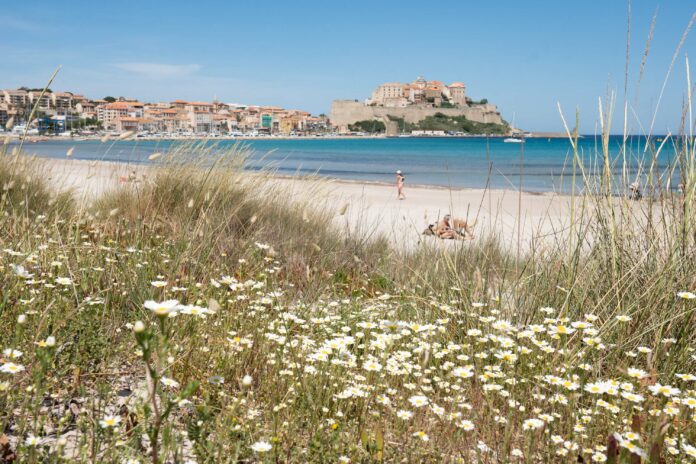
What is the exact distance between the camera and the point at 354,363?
2.53 metres

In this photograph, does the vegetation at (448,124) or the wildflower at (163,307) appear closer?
the wildflower at (163,307)

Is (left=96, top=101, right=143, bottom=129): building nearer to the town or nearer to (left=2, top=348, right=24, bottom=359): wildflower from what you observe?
the town

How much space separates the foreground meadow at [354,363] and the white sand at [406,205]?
664mm

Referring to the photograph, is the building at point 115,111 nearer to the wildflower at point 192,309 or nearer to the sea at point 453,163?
the sea at point 453,163

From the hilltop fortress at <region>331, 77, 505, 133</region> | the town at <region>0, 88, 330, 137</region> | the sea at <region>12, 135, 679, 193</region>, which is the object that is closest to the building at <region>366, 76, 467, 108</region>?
the hilltop fortress at <region>331, 77, 505, 133</region>

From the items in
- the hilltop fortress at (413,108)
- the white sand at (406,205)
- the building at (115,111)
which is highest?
the hilltop fortress at (413,108)

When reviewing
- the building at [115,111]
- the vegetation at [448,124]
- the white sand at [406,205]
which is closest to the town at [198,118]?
the building at [115,111]

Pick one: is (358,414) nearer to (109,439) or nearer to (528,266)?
(109,439)

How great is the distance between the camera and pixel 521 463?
212 cm

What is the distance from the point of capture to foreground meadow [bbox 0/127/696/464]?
76.9 inches

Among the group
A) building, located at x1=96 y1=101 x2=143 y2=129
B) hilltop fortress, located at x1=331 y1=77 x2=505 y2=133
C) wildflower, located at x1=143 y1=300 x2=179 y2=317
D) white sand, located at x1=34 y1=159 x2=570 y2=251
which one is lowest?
white sand, located at x1=34 y1=159 x2=570 y2=251

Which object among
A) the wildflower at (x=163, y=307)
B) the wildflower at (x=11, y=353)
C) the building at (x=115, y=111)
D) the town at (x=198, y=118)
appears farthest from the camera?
the town at (x=198, y=118)

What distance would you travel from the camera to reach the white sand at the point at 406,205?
227 inches

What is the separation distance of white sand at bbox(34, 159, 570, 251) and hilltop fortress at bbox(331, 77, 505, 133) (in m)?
99.7
